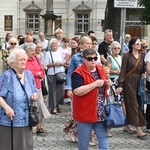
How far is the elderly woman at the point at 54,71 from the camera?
32.7ft

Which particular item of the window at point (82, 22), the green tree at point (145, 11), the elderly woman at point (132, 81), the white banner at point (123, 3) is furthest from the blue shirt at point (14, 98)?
the window at point (82, 22)

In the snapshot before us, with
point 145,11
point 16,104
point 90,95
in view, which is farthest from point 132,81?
point 145,11

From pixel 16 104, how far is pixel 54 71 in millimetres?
4916

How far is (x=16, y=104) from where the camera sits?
527 cm

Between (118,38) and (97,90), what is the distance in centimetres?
847

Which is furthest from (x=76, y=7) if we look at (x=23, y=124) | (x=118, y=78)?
(x=23, y=124)

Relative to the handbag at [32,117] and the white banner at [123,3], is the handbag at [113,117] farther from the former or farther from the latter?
the white banner at [123,3]

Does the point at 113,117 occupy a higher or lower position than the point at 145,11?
lower

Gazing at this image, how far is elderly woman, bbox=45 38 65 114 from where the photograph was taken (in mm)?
9977

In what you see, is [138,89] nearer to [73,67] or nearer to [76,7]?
[73,67]

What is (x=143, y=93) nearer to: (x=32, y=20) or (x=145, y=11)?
(x=145, y=11)

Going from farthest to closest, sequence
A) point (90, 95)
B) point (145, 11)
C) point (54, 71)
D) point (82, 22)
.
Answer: point (82, 22) < point (145, 11) < point (54, 71) < point (90, 95)

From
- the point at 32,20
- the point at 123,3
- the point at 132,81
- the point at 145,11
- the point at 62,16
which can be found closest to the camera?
the point at 132,81

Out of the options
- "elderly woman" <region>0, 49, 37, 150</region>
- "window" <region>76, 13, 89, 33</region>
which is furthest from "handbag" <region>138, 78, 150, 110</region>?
"window" <region>76, 13, 89, 33</region>
